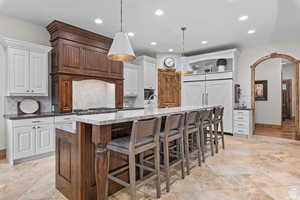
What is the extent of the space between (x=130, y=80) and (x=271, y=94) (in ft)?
18.9

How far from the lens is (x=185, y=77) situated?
6.16 meters

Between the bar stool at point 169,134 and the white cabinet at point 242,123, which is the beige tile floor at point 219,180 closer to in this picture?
the bar stool at point 169,134

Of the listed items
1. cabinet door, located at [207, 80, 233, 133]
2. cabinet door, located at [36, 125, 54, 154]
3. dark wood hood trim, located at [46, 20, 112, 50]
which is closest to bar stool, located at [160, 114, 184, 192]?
cabinet door, located at [36, 125, 54, 154]

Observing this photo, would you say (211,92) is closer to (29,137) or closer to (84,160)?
(84,160)

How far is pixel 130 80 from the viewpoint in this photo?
18.8 feet

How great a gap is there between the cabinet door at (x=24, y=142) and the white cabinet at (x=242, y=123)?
534 centimetres

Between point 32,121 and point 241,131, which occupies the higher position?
point 32,121

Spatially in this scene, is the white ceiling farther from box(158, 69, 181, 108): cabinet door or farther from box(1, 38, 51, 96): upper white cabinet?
box(158, 69, 181, 108): cabinet door

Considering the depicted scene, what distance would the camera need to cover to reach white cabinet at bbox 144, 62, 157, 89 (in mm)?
5922

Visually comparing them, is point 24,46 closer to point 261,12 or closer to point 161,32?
point 161,32

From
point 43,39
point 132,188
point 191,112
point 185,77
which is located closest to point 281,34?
point 185,77

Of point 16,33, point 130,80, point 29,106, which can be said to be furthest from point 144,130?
point 130,80

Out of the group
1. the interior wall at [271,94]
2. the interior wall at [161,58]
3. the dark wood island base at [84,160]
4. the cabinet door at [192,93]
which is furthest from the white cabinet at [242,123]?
the dark wood island base at [84,160]

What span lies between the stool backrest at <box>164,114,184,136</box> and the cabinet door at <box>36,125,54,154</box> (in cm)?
257
